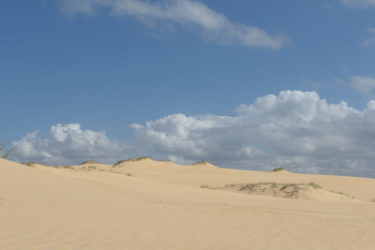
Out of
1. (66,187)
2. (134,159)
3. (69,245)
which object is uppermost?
(134,159)

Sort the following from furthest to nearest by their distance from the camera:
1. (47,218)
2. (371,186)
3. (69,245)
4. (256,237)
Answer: (371,186) < (47,218) < (256,237) < (69,245)

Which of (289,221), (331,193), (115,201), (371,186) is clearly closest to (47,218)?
(115,201)

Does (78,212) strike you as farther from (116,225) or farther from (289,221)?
(289,221)

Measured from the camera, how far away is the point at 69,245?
6.84 meters

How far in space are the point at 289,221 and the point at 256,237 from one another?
246 cm

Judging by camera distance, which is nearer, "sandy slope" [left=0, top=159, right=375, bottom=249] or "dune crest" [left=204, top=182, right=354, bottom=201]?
"sandy slope" [left=0, top=159, right=375, bottom=249]

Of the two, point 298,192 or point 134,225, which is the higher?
point 298,192

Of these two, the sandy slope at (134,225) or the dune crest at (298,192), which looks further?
the dune crest at (298,192)

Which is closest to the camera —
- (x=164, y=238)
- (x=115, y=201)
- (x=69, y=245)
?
(x=69, y=245)

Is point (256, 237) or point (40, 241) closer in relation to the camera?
point (40, 241)

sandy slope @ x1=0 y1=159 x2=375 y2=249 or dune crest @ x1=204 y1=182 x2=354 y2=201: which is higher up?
dune crest @ x1=204 y1=182 x2=354 y2=201

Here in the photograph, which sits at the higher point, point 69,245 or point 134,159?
point 134,159

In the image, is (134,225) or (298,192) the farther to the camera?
(298,192)

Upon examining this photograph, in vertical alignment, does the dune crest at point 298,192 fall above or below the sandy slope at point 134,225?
above
